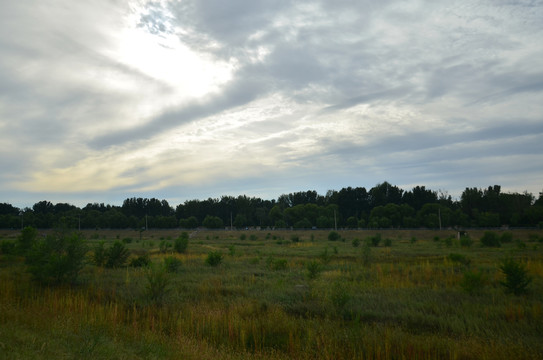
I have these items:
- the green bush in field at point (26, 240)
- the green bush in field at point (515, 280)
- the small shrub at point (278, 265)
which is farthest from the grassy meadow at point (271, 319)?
the green bush in field at point (26, 240)

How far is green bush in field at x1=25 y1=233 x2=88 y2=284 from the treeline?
6625 centimetres

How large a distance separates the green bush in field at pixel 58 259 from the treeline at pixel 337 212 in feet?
217

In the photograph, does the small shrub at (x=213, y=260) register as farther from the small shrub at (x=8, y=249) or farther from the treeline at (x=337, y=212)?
the treeline at (x=337, y=212)

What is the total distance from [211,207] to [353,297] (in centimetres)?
13022

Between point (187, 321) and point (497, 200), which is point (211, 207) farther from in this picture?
point (187, 321)

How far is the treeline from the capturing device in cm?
8212

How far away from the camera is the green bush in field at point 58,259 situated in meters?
14.3

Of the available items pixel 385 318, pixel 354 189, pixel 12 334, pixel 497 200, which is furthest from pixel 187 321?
→ pixel 354 189

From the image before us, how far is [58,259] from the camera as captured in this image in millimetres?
14305

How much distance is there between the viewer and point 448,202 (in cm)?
11725

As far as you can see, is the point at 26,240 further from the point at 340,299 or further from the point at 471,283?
the point at 471,283

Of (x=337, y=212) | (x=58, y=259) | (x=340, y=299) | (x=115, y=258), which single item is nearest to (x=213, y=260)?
(x=115, y=258)

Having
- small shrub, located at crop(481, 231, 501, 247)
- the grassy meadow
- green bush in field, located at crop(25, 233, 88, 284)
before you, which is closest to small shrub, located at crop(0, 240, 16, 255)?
the grassy meadow

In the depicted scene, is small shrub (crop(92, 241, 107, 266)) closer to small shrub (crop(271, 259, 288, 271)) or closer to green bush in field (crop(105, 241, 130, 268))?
green bush in field (crop(105, 241, 130, 268))
